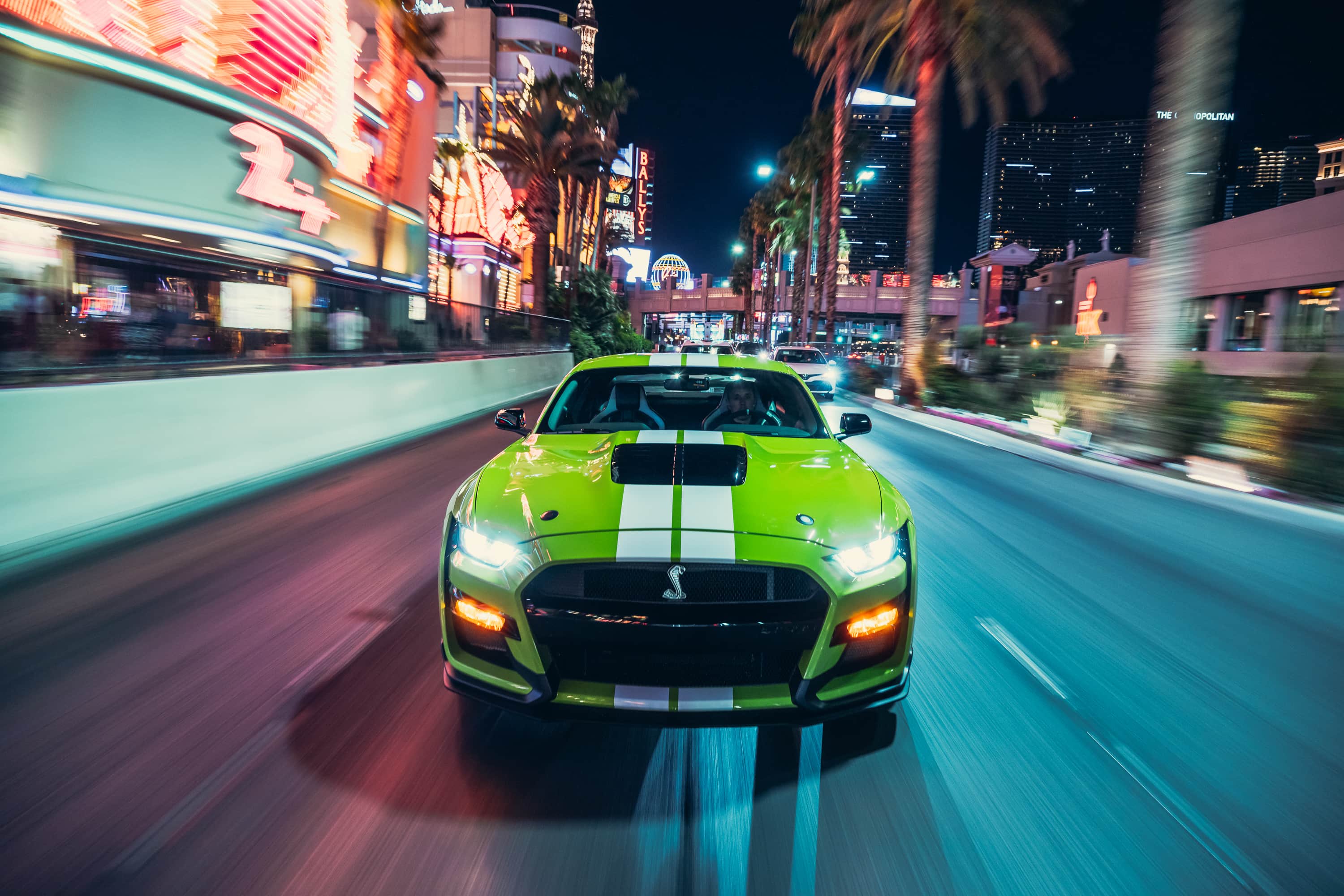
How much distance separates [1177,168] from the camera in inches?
467

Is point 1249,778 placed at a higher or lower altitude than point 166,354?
lower

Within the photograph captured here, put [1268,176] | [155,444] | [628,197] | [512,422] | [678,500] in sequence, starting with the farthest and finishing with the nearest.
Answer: [628,197], [1268,176], [155,444], [512,422], [678,500]

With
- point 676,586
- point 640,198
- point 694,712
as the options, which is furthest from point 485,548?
point 640,198

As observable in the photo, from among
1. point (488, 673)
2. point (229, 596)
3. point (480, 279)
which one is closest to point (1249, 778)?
point (488, 673)

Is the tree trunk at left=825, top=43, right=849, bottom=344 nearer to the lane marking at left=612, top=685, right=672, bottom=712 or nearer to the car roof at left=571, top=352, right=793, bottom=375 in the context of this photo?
the car roof at left=571, top=352, right=793, bottom=375

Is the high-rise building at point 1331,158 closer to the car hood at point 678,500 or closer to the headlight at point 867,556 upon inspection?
the car hood at point 678,500

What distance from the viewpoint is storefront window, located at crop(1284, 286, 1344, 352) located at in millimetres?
10039

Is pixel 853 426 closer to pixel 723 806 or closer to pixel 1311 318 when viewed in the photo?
pixel 723 806

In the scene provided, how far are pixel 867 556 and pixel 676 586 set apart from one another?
0.70m

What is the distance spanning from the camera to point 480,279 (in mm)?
43438

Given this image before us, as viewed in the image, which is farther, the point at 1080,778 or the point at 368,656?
the point at 368,656

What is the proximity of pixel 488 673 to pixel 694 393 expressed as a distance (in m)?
3.38

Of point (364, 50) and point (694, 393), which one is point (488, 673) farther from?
point (364, 50)

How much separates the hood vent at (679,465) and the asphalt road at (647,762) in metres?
0.49
